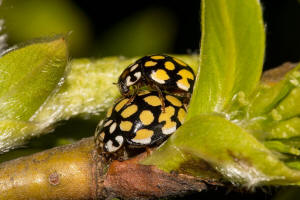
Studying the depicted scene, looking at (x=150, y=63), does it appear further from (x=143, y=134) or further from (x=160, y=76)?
(x=143, y=134)

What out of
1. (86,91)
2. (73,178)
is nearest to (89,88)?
(86,91)

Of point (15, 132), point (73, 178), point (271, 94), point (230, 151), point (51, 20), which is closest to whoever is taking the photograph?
point (230, 151)

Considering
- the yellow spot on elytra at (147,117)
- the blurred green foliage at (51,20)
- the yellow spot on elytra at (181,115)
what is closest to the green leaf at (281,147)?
the yellow spot on elytra at (181,115)

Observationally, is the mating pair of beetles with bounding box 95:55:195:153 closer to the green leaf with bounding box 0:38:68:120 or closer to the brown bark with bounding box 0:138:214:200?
the brown bark with bounding box 0:138:214:200

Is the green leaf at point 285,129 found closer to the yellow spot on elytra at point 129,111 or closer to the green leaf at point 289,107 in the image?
the green leaf at point 289,107

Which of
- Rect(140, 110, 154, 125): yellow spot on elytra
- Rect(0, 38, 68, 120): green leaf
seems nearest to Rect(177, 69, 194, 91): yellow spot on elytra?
Rect(140, 110, 154, 125): yellow spot on elytra

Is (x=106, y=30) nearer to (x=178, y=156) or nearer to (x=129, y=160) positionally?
(x=129, y=160)

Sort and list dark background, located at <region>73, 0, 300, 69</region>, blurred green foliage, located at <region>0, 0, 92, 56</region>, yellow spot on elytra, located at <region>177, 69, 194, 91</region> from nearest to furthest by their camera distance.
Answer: yellow spot on elytra, located at <region>177, 69, 194, 91</region> → blurred green foliage, located at <region>0, 0, 92, 56</region> → dark background, located at <region>73, 0, 300, 69</region>
